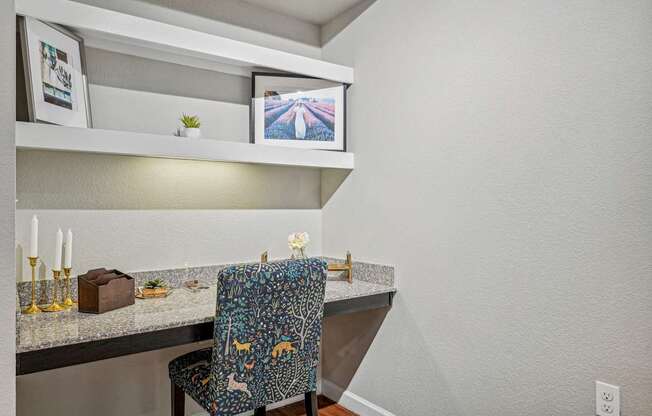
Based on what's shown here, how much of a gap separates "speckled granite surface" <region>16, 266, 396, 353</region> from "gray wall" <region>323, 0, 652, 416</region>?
18.2 inches

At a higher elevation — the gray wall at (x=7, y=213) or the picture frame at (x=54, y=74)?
the picture frame at (x=54, y=74)

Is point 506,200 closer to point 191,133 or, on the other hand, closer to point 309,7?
point 191,133

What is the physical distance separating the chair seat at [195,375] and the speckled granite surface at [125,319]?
9.1 inches

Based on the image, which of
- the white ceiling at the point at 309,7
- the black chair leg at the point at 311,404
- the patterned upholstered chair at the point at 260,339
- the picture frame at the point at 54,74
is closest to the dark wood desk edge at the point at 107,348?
the patterned upholstered chair at the point at 260,339

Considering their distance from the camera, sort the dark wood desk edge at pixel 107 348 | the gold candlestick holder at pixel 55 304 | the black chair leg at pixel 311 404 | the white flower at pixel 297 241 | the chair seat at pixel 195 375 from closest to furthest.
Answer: the dark wood desk edge at pixel 107 348 → the chair seat at pixel 195 375 → the gold candlestick holder at pixel 55 304 → the black chair leg at pixel 311 404 → the white flower at pixel 297 241

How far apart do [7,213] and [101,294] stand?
632mm

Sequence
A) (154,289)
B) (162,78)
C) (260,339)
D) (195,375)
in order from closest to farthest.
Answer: (260,339) → (195,375) → (154,289) → (162,78)

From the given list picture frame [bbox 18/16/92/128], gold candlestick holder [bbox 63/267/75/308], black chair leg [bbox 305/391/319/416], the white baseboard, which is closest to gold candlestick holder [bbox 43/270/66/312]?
gold candlestick holder [bbox 63/267/75/308]

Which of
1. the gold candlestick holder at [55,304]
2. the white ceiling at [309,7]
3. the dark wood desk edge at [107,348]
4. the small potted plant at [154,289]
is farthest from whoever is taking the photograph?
the white ceiling at [309,7]

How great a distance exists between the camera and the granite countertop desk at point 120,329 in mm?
1459

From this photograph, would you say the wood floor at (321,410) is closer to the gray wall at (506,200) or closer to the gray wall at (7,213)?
the gray wall at (506,200)

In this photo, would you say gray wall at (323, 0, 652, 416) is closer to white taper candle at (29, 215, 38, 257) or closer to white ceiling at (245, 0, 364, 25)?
white ceiling at (245, 0, 364, 25)

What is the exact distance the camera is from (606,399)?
1551 millimetres

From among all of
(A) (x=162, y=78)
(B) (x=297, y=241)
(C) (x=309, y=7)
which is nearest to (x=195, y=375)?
(B) (x=297, y=241)
